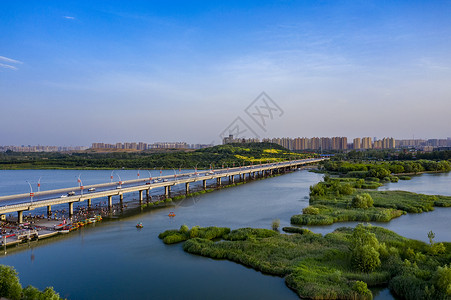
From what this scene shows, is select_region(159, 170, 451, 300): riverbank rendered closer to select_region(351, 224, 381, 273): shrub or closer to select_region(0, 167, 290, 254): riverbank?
select_region(351, 224, 381, 273): shrub

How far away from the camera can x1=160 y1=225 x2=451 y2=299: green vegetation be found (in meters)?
15.3

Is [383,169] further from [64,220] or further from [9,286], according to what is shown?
[9,286]

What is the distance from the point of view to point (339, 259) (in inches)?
764

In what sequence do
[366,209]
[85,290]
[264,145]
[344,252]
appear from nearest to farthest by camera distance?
[85,290] → [344,252] → [366,209] → [264,145]

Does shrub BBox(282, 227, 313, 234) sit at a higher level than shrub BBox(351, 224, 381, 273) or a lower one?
lower

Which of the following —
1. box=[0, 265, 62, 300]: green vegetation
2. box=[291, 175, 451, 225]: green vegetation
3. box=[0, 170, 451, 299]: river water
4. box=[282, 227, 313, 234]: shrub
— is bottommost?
box=[0, 170, 451, 299]: river water

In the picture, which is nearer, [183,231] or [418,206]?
[183,231]

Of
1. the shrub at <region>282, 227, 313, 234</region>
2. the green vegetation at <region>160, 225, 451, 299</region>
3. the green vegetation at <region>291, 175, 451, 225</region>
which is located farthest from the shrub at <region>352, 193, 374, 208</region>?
the shrub at <region>282, 227, 313, 234</region>

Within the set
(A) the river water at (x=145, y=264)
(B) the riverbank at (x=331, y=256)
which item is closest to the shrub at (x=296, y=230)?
(B) the riverbank at (x=331, y=256)

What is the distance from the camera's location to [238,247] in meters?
21.9

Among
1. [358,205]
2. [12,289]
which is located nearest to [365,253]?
[12,289]

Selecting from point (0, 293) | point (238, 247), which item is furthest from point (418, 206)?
point (0, 293)

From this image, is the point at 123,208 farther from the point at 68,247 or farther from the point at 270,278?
the point at 270,278

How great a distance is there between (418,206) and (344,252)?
2048 centimetres
